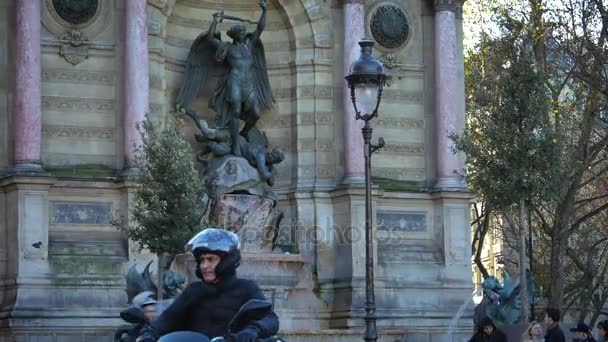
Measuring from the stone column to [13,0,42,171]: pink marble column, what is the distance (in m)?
9.68

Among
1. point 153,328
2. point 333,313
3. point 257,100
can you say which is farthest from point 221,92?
point 153,328

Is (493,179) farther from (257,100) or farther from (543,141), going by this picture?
(257,100)

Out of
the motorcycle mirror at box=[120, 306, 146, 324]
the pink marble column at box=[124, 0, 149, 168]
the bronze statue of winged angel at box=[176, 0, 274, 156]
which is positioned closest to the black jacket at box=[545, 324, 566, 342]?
the motorcycle mirror at box=[120, 306, 146, 324]

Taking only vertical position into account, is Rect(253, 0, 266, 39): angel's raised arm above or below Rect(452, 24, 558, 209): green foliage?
above

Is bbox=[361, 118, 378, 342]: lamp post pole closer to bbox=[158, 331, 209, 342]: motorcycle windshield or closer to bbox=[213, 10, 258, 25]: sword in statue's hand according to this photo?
bbox=[213, 10, 258, 25]: sword in statue's hand

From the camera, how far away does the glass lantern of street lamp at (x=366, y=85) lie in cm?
2341

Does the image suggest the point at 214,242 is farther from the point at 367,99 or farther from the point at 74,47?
the point at 74,47

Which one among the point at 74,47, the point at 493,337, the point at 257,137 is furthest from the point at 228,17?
the point at 493,337

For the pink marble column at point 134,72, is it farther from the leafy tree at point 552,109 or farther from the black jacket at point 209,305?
the black jacket at point 209,305

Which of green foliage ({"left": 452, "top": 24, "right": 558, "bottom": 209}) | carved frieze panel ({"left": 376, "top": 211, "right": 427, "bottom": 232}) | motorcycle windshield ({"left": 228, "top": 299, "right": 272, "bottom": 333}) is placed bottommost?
motorcycle windshield ({"left": 228, "top": 299, "right": 272, "bottom": 333})

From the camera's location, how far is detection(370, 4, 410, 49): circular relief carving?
35.0 m

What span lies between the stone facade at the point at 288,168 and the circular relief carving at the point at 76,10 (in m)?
0.15

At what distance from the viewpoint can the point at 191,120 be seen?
3359cm

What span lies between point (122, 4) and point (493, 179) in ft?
31.2
